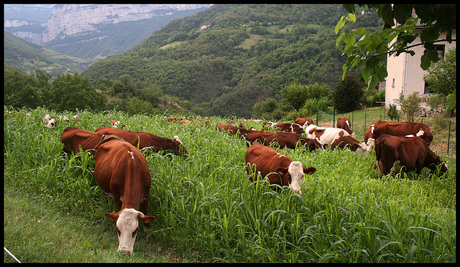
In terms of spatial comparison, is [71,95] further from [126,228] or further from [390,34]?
[390,34]

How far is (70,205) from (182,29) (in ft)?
418

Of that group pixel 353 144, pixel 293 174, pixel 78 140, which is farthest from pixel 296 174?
pixel 353 144

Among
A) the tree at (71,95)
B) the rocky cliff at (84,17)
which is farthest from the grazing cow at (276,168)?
the rocky cliff at (84,17)

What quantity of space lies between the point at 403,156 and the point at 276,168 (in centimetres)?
358

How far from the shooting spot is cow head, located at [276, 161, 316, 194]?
4.32 m

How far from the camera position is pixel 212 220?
12.6ft

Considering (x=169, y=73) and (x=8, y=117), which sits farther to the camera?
(x=169, y=73)

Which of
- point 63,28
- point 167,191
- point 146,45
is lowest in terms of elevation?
point 167,191

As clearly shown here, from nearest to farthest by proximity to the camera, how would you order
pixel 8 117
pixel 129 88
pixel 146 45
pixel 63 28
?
pixel 8 117 → pixel 129 88 → pixel 146 45 → pixel 63 28

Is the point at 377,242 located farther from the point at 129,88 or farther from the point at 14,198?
the point at 129,88

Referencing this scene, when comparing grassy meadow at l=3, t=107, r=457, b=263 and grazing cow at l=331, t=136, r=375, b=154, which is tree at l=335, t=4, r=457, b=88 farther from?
grazing cow at l=331, t=136, r=375, b=154

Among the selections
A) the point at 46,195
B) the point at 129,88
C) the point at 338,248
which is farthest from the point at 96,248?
the point at 129,88

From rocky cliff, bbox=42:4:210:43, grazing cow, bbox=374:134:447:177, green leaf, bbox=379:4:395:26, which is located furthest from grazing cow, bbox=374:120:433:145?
rocky cliff, bbox=42:4:210:43

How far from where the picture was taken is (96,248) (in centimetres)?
343
